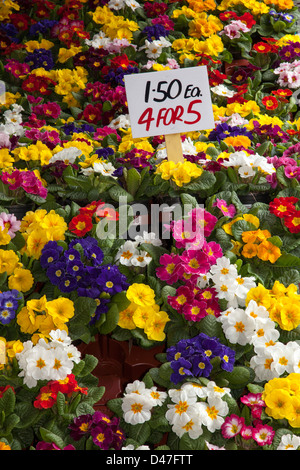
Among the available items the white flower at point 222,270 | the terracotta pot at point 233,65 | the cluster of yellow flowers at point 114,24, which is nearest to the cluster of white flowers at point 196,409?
the white flower at point 222,270

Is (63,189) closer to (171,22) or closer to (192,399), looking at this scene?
(192,399)

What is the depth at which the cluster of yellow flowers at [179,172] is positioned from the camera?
181 cm

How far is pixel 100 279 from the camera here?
1.55m

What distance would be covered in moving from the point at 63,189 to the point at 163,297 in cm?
58

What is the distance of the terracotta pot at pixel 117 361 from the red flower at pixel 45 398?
152 mm

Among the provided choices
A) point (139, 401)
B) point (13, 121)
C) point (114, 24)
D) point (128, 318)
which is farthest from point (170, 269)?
point (114, 24)

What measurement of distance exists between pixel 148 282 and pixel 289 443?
0.58m

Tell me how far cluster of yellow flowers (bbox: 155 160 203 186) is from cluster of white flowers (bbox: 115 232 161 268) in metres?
0.21

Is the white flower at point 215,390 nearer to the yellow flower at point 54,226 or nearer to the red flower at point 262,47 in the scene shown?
the yellow flower at point 54,226

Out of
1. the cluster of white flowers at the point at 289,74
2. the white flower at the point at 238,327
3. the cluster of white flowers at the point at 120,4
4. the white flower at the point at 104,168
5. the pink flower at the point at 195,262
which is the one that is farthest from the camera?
the cluster of white flowers at the point at 120,4

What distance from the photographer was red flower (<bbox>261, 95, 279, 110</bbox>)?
8.31 feet

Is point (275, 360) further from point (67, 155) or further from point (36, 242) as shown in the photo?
point (67, 155)

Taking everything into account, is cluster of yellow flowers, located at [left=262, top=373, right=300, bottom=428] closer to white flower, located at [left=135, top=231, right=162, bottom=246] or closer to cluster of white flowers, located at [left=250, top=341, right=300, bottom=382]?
cluster of white flowers, located at [left=250, top=341, right=300, bottom=382]

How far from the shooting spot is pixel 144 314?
1526 mm
